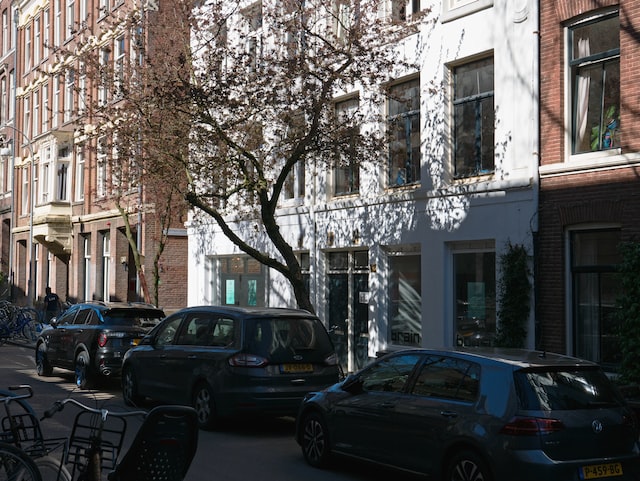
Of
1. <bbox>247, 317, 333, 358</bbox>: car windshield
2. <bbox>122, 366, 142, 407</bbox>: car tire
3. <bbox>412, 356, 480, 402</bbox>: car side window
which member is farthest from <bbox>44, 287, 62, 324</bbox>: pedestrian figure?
<bbox>412, 356, 480, 402</bbox>: car side window

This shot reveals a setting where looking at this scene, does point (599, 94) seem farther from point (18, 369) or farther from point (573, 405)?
point (18, 369)

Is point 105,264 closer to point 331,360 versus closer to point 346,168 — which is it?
point 346,168

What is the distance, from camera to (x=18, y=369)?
66.6 ft

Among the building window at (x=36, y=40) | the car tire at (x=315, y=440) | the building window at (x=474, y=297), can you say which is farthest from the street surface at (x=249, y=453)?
the building window at (x=36, y=40)

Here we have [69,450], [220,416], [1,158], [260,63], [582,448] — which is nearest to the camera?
[69,450]

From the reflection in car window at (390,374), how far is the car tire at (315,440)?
800 mm

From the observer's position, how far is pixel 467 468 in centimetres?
766

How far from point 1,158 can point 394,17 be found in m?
34.6

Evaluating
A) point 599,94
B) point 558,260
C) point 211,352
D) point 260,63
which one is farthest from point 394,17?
point 211,352

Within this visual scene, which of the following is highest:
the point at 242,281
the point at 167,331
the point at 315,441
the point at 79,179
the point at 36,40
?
the point at 36,40

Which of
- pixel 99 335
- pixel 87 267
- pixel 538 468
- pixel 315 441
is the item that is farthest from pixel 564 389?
pixel 87 267

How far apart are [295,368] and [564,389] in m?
4.95

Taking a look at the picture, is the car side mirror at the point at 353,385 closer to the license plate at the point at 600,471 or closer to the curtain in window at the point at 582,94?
the license plate at the point at 600,471

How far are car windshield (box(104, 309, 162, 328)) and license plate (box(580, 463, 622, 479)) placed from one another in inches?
426
